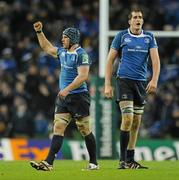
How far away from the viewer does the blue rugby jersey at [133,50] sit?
11688 millimetres

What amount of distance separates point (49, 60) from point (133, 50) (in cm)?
1022

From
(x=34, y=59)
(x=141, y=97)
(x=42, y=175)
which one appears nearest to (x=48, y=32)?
(x=34, y=59)

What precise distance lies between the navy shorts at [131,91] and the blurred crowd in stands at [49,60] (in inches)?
319

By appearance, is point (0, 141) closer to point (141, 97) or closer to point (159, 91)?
point (159, 91)

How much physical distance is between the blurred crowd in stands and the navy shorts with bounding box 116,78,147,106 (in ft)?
26.6

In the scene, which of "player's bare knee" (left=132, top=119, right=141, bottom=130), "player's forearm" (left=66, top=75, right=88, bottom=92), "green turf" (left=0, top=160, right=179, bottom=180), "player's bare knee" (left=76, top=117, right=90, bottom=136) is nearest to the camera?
"green turf" (left=0, top=160, right=179, bottom=180)

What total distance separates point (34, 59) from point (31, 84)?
113 cm

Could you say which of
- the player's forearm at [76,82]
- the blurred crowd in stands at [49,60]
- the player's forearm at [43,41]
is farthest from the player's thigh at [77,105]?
the blurred crowd in stands at [49,60]

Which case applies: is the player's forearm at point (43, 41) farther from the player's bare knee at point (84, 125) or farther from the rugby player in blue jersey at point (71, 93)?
the player's bare knee at point (84, 125)

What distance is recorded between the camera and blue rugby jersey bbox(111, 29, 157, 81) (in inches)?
460

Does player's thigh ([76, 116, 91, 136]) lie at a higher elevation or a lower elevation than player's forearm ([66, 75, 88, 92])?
lower

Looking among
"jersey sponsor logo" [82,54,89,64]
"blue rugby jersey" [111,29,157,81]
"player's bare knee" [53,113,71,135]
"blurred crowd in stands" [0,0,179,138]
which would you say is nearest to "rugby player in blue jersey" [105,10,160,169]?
"blue rugby jersey" [111,29,157,81]

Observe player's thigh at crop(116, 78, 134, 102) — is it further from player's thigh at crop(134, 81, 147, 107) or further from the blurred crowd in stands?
the blurred crowd in stands

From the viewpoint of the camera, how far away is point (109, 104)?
Result: 17.1m
